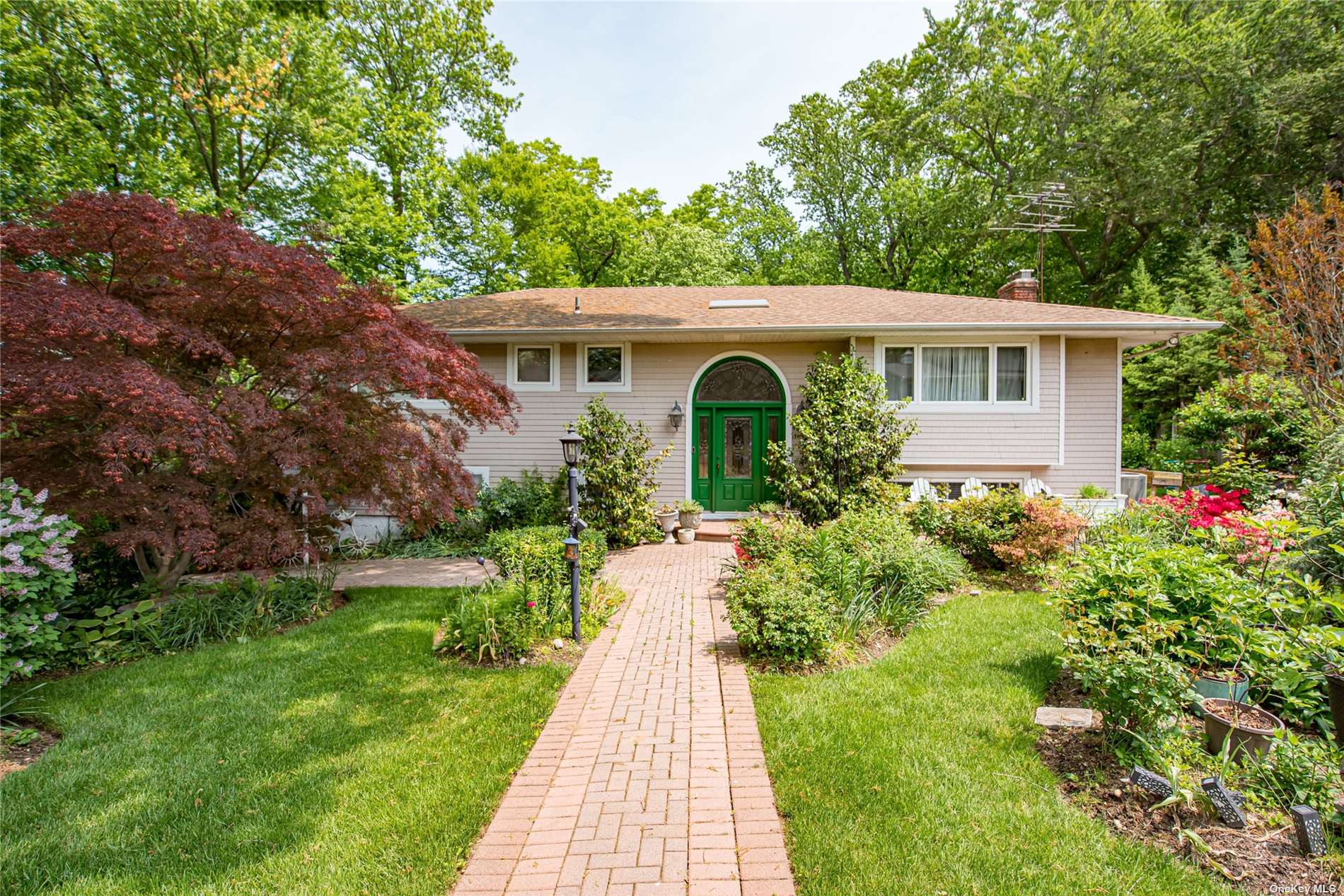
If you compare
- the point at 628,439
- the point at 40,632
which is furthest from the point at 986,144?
the point at 40,632

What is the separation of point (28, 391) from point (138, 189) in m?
12.6

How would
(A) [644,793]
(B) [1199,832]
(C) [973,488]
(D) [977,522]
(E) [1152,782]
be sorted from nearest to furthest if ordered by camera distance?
1. (B) [1199,832]
2. (E) [1152,782]
3. (A) [644,793]
4. (D) [977,522]
5. (C) [973,488]

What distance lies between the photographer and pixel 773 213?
88.1ft

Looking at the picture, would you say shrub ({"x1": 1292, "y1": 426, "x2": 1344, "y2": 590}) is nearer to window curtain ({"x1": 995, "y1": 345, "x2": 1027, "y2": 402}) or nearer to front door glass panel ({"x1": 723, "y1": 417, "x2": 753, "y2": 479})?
window curtain ({"x1": 995, "y1": 345, "x2": 1027, "y2": 402})

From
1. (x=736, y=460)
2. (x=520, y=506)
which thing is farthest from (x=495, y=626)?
(x=736, y=460)

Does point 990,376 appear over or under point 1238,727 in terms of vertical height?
over

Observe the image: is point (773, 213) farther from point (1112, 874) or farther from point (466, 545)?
point (1112, 874)

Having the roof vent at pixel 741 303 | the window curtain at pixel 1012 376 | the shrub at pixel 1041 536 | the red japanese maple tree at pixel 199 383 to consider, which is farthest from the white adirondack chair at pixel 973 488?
the red japanese maple tree at pixel 199 383

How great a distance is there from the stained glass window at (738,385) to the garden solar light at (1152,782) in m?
8.52

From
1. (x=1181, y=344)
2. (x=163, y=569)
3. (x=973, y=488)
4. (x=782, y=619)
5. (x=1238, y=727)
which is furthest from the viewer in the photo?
(x=1181, y=344)

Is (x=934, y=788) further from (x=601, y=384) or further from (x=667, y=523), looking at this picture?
(x=601, y=384)

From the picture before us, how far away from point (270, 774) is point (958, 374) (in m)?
10.8

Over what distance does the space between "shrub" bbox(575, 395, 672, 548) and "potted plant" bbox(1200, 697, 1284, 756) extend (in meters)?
7.45

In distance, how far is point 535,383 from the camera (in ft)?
35.2
